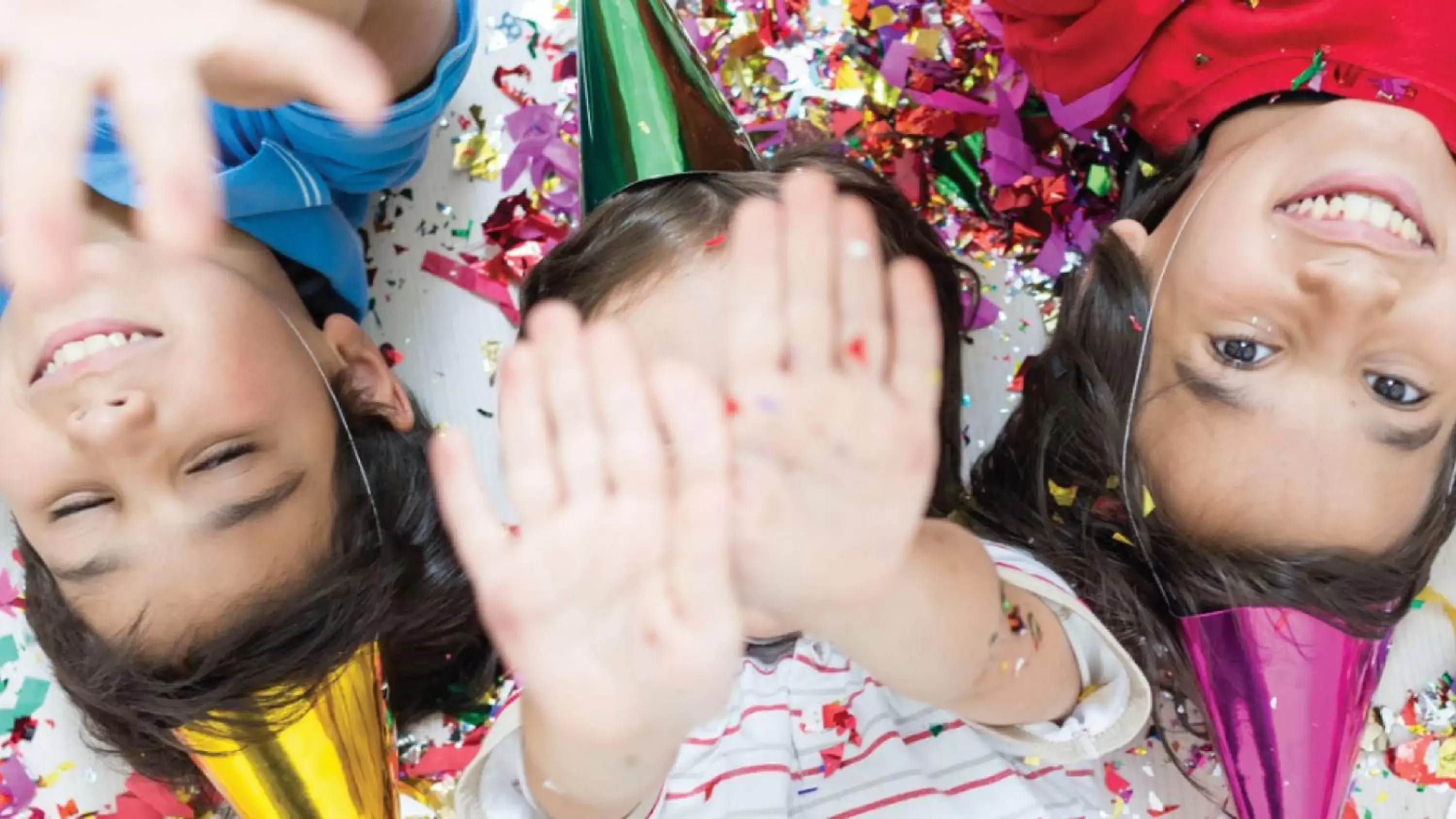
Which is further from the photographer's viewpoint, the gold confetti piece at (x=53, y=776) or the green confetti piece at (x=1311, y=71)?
the gold confetti piece at (x=53, y=776)

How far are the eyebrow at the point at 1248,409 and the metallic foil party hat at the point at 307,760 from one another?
56cm

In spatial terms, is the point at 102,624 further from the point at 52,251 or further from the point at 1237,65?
the point at 1237,65

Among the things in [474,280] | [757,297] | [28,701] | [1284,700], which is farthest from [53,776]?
[1284,700]

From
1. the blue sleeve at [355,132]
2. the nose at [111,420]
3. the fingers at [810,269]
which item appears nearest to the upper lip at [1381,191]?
the fingers at [810,269]

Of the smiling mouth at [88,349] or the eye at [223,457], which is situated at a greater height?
the smiling mouth at [88,349]

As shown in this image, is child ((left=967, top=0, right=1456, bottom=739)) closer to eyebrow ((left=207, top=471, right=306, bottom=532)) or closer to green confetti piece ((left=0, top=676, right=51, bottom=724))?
eyebrow ((left=207, top=471, right=306, bottom=532))

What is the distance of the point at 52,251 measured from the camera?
0.40 metres

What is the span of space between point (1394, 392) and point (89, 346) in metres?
0.78

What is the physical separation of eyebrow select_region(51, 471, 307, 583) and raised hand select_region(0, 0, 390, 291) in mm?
177

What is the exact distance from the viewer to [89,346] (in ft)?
1.96

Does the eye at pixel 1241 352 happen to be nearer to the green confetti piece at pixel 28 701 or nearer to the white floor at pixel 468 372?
the white floor at pixel 468 372

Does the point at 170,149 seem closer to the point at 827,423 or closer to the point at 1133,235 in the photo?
the point at 827,423

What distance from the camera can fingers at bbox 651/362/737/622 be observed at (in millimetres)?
406

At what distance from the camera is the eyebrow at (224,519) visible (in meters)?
0.57
